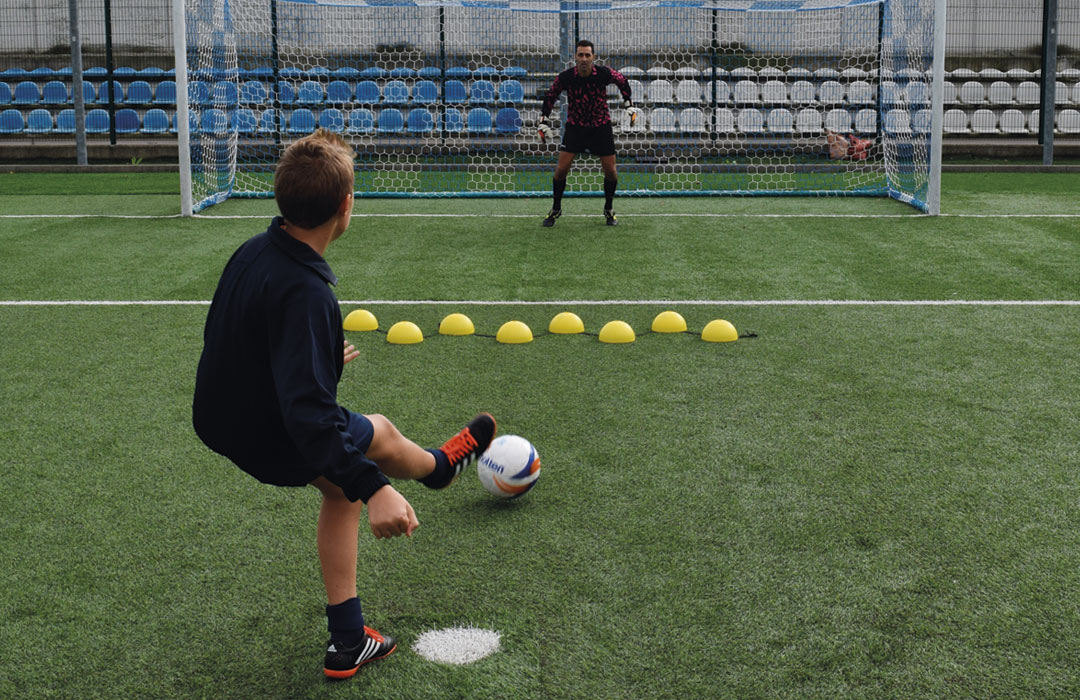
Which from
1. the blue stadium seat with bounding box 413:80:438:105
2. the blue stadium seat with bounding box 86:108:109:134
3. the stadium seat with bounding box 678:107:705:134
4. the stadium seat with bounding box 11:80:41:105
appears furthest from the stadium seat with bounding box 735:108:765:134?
the stadium seat with bounding box 11:80:41:105

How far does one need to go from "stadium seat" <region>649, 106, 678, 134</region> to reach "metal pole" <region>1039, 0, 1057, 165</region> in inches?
243

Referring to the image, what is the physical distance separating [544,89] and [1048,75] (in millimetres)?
8407

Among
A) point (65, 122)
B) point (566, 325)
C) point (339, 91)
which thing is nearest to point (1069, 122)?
point (339, 91)

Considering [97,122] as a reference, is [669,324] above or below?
below

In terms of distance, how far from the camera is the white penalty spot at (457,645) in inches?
111

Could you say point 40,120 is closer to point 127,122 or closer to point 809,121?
point 127,122

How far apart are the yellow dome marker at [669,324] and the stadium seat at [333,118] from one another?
40.7 feet

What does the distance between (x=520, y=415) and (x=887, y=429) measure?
163 cm

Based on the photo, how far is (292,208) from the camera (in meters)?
2.56

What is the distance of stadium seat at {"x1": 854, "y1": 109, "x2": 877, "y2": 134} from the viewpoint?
1767 cm

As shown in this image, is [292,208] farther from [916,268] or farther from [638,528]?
[916,268]

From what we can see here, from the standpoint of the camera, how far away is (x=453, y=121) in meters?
18.1

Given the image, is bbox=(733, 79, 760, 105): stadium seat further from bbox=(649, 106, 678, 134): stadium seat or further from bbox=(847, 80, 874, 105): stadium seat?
bbox=(847, 80, 874, 105): stadium seat

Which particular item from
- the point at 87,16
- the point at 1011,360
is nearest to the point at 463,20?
the point at 87,16
